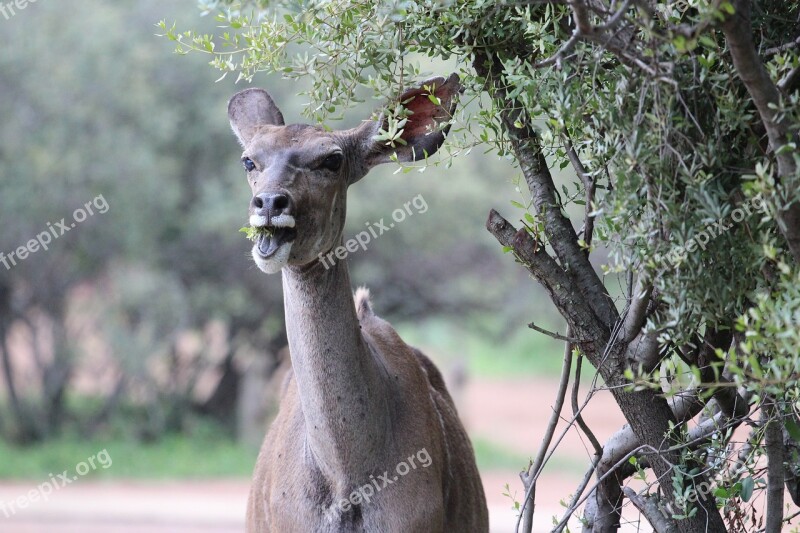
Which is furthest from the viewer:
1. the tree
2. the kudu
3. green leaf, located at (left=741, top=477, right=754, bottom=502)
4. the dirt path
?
the dirt path

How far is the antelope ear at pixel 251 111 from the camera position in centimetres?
548

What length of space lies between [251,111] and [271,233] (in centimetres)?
131

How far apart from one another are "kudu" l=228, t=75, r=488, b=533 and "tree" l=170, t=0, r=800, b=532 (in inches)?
9.2

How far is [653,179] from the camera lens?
3.63m

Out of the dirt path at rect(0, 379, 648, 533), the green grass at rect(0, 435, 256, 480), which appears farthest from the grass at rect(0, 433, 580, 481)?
the dirt path at rect(0, 379, 648, 533)

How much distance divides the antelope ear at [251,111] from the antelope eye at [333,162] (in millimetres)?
817

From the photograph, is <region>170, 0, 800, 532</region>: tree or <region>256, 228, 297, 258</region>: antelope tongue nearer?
<region>170, 0, 800, 532</region>: tree

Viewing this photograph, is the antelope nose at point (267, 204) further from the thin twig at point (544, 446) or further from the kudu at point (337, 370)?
the thin twig at point (544, 446)

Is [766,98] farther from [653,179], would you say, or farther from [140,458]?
[140,458]

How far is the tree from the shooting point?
3.37 m

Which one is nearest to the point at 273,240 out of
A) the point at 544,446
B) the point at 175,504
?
the point at 544,446

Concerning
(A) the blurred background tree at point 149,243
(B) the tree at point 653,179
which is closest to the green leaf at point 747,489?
(B) the tree at point 653,179

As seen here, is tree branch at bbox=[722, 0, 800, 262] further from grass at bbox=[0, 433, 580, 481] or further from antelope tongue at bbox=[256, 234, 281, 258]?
grass at bbox=[0, 433, 580, 481]

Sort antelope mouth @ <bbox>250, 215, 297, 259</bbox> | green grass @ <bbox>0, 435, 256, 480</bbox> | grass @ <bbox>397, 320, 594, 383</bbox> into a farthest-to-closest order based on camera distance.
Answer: grass @ <bbox>397, 320, 594, 383</bbox>
green grass @ <bbox>0, 435, 256, 480</bbox>
antelope mouth @ <bbox>250, 215, 297, 259</bbox>
